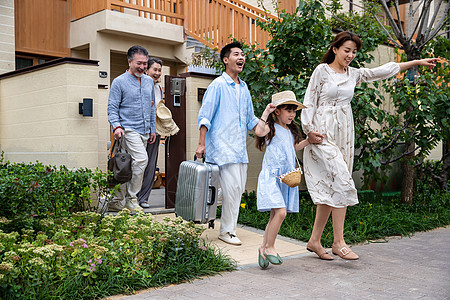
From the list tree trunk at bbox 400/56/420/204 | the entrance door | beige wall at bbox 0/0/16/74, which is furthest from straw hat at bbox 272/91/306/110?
beige wall at bbox 0/0/16/74

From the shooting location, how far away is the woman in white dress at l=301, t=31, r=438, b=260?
509cm

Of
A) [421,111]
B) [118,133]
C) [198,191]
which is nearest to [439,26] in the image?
[421,111]

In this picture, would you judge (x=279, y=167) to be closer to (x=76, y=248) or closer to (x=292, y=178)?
(x=292, y=178)

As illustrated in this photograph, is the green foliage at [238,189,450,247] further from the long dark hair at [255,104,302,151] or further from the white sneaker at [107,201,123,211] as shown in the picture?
the white sneaker at [107,201,123,211]

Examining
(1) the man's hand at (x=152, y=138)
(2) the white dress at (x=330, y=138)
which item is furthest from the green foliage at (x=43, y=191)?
(2) the white dress at (x=330, y=138)

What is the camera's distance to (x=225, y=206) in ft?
19.0

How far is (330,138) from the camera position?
515cm

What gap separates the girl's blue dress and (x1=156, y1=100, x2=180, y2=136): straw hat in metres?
2.68

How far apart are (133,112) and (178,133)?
1.09m

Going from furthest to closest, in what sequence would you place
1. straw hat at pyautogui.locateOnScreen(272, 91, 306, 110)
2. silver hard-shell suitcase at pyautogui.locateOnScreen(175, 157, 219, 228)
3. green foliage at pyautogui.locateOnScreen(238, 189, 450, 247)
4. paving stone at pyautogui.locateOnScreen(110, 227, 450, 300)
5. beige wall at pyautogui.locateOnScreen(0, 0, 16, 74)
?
1. beige wall at pyautogui.locateOnScreen(0, 0, 16, 74)
2. green foliage at pyautogui.locateOnScreen(238, 189, 450, 247)
3. silver hard-shell suitcase at pyautogui.locateOnScreen(175, 157, 219, 228)
4. straw hat at pyautogui.locateOnScreen(272, 91, 306, 110)
5. paving stone at pyautogui.locateOnScreen(110, 227, 450, 300)

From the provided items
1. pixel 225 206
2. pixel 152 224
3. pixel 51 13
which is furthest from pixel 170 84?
pixel 51 13

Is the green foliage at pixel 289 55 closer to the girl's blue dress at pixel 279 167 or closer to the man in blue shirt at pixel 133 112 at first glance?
the man in blue shirt at pixel 133 112

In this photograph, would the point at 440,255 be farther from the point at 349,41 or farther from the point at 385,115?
the point at 385,115

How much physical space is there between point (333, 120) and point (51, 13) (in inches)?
307
